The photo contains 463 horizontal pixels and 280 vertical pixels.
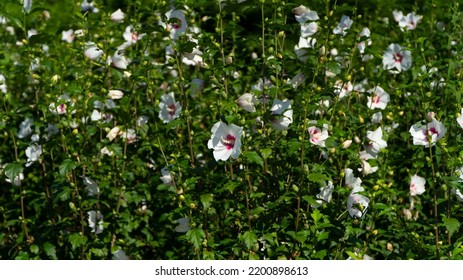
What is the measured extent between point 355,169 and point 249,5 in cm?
94

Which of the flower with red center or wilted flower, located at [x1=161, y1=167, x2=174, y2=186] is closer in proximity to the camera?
the flower with red center

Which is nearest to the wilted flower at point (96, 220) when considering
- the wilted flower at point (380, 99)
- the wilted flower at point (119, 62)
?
the wilted flower at point (119, 62)

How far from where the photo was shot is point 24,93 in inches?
207

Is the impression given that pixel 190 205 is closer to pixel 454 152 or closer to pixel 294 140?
pixel 294 140

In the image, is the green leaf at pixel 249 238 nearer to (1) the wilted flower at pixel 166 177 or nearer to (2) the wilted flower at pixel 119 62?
(1) the wilted flower at pixel 166 177

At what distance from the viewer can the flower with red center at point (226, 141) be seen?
306cm

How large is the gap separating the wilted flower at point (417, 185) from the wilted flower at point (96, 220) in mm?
1612

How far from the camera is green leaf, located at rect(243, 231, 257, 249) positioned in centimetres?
303

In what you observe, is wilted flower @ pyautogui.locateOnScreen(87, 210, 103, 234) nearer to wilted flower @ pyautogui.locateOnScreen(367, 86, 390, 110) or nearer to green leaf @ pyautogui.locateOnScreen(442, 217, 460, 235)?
wilted flower @ pyautogui.locateOnScreen(367, 86, 390, 110)

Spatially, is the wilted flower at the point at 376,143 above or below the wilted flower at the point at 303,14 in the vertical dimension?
below

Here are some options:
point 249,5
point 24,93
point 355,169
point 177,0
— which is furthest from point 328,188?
point 24,93

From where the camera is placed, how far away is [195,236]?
10.1 ft

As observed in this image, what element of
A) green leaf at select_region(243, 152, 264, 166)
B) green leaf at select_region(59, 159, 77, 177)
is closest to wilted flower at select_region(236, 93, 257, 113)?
green leaf at select_region(243, 152, 264, 166)

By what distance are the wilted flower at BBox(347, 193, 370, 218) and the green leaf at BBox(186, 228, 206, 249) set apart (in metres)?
0.66
